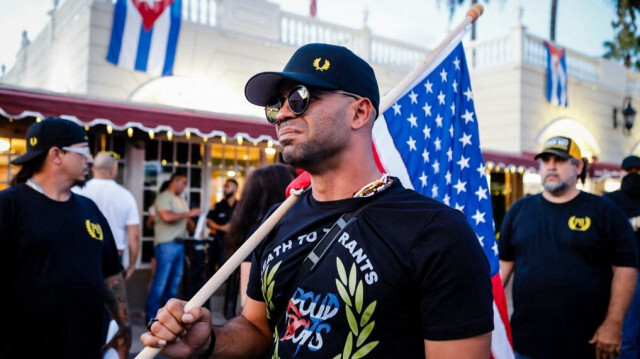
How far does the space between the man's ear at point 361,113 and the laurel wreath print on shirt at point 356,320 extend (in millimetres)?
531

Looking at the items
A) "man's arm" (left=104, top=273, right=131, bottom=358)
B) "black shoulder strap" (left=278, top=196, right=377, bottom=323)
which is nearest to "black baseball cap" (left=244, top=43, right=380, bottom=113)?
"black shoulder strap" (left=278, top=196, right=377, bottom=323)

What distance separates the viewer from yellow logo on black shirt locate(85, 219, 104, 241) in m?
2.84

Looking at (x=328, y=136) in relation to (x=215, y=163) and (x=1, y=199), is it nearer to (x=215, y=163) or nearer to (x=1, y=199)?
(x=1, y=199)

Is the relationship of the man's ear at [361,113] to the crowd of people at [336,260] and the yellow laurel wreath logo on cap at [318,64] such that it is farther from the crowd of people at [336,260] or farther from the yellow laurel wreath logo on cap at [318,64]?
the yellow laurel wreath logo on cap at [318,64]

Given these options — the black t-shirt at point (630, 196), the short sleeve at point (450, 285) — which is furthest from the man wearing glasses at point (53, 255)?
the black t-shirt at point (630, 196)

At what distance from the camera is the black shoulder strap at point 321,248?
152 centimetres

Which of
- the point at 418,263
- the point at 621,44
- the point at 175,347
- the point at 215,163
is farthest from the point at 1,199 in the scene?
the point at 621,44

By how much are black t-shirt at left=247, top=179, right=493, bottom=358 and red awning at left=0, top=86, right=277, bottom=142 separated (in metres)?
5.07

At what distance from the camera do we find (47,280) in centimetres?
257

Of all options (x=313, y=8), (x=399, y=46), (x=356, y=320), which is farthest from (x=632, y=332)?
(x=313, y=8)

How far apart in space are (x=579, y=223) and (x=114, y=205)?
433cm

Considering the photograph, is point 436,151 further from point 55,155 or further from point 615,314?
point 55,155

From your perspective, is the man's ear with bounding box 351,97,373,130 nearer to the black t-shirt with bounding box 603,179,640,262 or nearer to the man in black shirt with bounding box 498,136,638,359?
the man in black shirt with bounding box 498,136,638,359

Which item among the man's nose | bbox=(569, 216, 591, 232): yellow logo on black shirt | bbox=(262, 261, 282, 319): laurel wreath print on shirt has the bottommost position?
bbox=(262, 261, 282, 319): laurel wreath print on shirt
